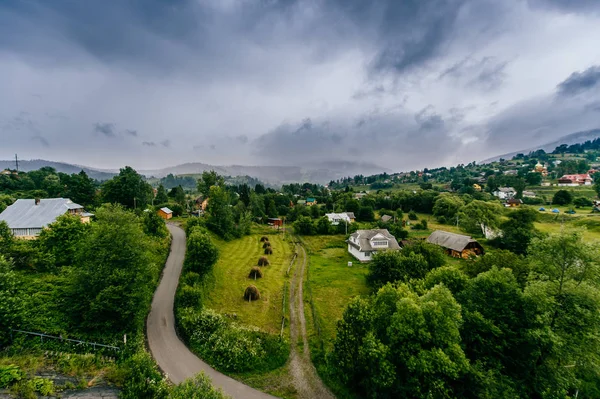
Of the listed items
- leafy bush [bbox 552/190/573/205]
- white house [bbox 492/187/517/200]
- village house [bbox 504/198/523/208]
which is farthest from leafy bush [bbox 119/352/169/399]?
Result: white house [bbox 492/187/517/200]

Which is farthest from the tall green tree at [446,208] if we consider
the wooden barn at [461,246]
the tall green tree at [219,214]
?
the tall green tree at [219,214]

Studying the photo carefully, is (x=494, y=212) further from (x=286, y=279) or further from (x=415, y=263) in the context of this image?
(x=286, y=279)

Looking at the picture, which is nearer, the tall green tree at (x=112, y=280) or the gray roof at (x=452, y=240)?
the tall green tree at (x=112, y=280)

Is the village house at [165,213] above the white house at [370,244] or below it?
above

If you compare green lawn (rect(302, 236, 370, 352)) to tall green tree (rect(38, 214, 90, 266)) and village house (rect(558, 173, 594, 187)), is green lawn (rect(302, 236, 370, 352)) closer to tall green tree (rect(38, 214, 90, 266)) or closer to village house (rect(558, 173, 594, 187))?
tall green tree (rect(38, 214, 90, 266))

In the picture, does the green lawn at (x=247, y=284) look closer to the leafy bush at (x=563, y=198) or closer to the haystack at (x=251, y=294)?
the haystack at (x=251, y=294)
